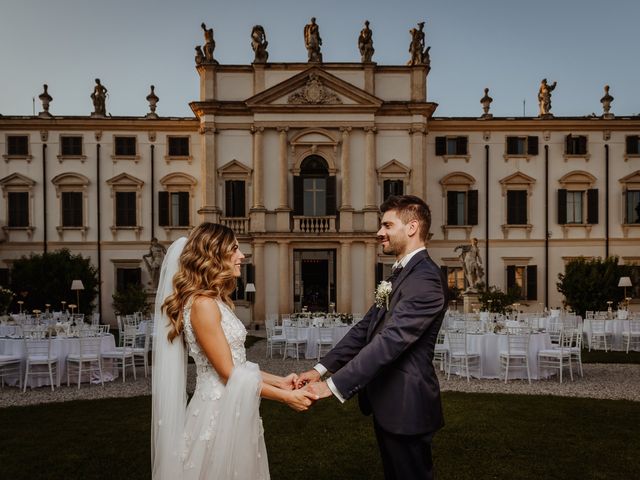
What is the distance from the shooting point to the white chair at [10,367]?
10.5 meters

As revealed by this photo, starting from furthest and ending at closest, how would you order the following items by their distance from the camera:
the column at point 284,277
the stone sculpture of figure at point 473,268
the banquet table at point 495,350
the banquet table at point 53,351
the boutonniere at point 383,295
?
the column at point 284,277 < the stone sculpture of figure at point 473,268 < the banquet table at point 495,350 < the banquet table at point 53,351 < the boutonniere at point 383,295

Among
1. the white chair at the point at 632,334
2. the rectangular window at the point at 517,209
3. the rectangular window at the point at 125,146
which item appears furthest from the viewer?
the rectangular window at the point at 517,209

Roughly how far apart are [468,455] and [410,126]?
19.4m

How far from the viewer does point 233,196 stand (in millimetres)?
24203

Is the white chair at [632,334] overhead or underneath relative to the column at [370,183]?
underneath

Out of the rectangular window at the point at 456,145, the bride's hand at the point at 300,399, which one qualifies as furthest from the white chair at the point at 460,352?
the rectangular window at the point at 456,145

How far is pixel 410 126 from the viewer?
2417 cm

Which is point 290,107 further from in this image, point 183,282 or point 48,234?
point 183,282

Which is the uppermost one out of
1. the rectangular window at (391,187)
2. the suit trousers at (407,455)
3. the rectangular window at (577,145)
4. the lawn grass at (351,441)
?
the rectangular window at (577,145)

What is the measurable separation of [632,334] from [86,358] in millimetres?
13445

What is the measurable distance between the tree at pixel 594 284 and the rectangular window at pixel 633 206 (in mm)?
5122

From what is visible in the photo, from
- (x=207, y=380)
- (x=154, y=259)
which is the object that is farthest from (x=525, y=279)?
(x=207, y=380)

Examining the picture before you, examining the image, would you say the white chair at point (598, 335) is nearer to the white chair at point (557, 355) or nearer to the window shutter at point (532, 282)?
the white chair at point (557, 355)

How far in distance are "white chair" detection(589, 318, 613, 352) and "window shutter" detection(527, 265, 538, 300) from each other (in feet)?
30.1
